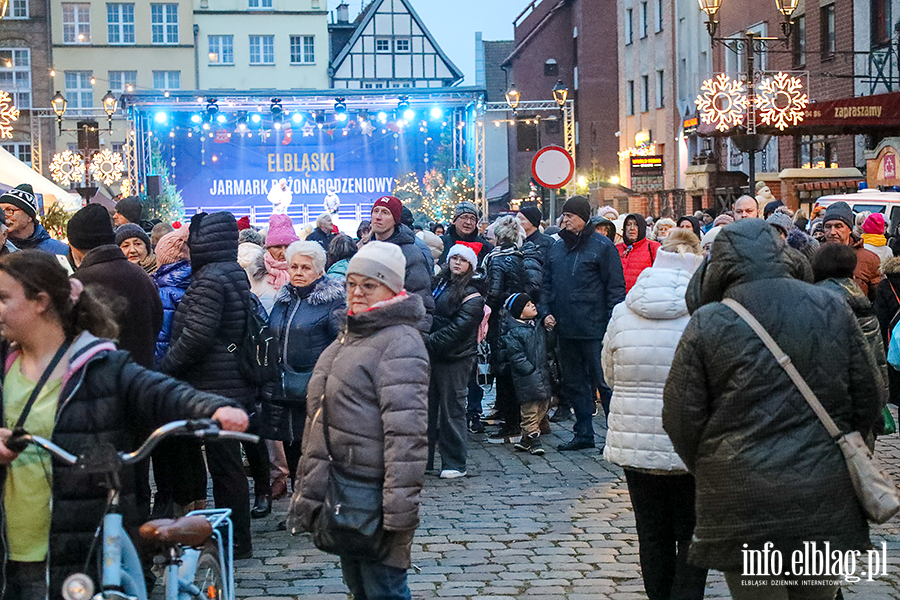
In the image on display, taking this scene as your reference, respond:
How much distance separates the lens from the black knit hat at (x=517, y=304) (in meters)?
10.7

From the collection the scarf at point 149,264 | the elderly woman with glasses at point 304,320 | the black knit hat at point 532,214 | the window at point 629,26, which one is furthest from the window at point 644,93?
the elderly woman with glasses at point 304,320

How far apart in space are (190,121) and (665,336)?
78.5 ft

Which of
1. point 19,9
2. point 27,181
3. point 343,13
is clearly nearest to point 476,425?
point 27,181

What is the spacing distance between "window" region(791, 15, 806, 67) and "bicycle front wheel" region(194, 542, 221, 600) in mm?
30650

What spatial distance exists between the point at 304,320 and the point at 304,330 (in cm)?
7

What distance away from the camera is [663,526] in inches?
222

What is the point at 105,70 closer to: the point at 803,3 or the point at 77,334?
the point at 803,3

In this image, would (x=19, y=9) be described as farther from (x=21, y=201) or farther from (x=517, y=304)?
(x=517, y=304)

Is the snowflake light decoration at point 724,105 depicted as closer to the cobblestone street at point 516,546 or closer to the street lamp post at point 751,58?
the street lamp post at point 751,58

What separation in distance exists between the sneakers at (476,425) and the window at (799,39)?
77.9 ft

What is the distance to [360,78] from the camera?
63406 millimetres

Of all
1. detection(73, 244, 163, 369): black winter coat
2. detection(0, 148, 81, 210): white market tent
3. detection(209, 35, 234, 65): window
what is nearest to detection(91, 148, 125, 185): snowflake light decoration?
detection(0, 148, 81, 210): white market tent

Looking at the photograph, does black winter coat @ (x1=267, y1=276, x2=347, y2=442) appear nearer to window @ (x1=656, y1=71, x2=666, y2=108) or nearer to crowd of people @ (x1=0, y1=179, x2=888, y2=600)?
crowd of people @ (x1=0, y1=179, x2=888, y2=600)

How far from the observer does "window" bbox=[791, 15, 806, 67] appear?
33.1 meters
